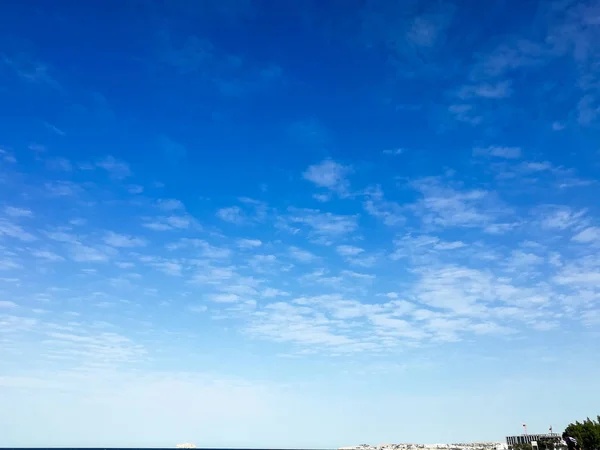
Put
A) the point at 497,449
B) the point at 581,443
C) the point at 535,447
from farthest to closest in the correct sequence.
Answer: the point at 497,449
the point at 535,447
the point at 581,443

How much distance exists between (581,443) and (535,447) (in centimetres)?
5879

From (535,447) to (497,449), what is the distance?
38.0 metres

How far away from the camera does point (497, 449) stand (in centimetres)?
19462

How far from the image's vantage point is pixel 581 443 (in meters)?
109

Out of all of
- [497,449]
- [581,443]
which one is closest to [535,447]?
[497,449]

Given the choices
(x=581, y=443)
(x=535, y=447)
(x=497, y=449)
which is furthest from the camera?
(x=497, y=449)

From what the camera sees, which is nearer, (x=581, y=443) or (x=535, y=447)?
(x=581, y=443)

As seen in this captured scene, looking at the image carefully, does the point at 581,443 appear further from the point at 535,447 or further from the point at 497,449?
the point at 497,449

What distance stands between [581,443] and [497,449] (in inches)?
3791

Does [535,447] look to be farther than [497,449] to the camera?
No
